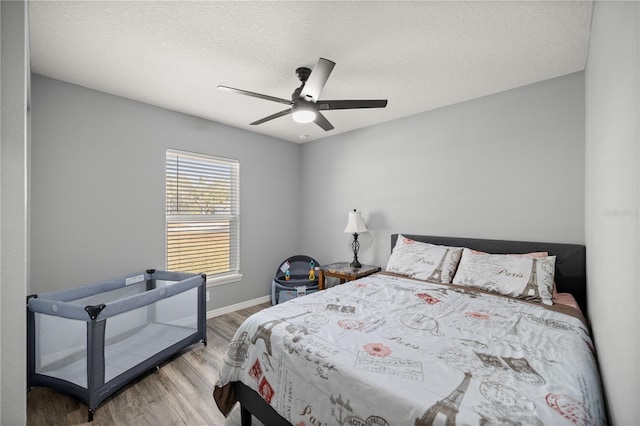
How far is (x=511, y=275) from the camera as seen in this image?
222 centimetres

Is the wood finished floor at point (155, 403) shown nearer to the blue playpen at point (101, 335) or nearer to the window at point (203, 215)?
the blue playpen at point (101, 335)

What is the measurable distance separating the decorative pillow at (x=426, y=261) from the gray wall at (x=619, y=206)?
125cm

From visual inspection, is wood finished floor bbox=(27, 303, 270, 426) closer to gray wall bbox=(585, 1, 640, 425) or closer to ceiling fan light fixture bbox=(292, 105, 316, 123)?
gray wall bbox=(585, 1, 640, 425)

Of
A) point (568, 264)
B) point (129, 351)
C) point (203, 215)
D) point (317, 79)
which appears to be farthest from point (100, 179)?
point (568, 264)

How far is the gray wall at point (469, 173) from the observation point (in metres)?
2.36

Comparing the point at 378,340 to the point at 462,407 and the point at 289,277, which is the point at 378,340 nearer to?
the point at 462,407

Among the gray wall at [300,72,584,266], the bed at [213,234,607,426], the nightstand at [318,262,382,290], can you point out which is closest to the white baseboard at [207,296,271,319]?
the nightstand at [318,262,382,290]

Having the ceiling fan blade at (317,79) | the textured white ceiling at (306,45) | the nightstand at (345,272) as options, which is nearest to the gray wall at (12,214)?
the textured white ceiling at (306,45)

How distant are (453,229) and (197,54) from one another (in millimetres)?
2948

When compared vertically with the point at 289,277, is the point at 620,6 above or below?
above

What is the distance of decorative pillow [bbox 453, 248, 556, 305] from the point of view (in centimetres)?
208

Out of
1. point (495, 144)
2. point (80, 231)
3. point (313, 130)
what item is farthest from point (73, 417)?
point (495, 144)

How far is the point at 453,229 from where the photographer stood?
298cm

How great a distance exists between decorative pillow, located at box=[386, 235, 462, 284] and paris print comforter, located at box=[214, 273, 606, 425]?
0.54 metres
